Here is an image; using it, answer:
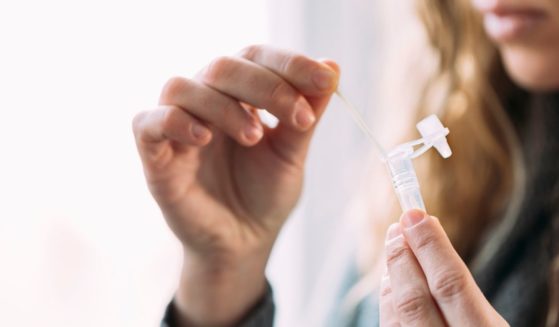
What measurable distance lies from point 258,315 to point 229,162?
0.18 metres

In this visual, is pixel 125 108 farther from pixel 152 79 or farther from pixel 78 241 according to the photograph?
pixel 78 241

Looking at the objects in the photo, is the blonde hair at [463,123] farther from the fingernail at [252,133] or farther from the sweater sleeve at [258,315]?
the fingernail at [252,133]

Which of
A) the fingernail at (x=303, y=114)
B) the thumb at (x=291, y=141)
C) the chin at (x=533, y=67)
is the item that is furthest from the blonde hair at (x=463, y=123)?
the fingernail at (x=303, y=114)

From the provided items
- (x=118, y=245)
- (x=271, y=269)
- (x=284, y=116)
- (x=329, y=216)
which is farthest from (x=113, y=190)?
(x=329, y=216)

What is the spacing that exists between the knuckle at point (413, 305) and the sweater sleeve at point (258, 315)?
319 mm

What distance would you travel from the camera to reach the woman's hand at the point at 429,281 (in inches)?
22.0

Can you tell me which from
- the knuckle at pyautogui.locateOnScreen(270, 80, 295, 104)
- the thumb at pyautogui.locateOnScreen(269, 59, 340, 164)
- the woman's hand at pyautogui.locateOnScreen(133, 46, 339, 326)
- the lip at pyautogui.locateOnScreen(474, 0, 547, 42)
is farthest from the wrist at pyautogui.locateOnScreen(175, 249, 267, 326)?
the lip at pyautogui.locateOnScreen(474, 0, 547, 42)

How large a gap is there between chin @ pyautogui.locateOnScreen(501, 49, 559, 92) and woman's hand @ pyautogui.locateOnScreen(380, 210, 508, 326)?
19.3 inches

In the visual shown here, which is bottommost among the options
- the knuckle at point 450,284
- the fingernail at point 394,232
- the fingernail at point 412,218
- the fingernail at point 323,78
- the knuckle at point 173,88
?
the knuckle at point 450,284

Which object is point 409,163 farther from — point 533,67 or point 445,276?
point 533,67

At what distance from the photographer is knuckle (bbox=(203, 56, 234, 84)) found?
0.71 metres

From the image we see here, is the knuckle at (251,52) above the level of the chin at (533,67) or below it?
above

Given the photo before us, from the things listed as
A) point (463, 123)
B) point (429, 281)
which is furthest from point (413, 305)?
point (463, 123)

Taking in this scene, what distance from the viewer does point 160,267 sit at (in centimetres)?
109
